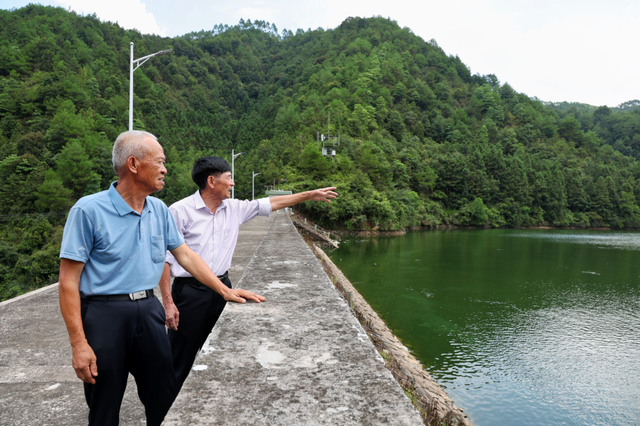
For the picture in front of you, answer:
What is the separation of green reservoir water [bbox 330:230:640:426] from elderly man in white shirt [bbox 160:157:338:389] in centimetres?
806

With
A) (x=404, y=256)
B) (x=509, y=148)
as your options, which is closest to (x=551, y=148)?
(x=509, y=148)

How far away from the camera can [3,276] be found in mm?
29062

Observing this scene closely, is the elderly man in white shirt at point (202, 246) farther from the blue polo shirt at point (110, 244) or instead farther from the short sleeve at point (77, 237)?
the short sleeve at point (77, 237)

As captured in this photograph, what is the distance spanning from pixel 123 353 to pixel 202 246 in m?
1.10

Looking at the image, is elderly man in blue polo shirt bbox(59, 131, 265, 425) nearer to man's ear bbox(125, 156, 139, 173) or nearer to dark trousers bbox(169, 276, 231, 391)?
man's ear bbox(125, 156, 139, 173)

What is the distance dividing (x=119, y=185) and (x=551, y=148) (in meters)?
115

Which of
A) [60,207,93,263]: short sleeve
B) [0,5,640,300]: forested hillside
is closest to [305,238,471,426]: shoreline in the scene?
[60,207,93,263]: short sleeve

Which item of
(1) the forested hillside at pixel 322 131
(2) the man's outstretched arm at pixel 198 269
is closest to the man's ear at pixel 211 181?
(2) the man's outstretched arm at pixel 198 269

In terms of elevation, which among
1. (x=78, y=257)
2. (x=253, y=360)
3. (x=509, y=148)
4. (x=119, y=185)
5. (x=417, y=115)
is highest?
(x=417, y=115)

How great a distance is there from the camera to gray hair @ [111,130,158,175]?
205 cm

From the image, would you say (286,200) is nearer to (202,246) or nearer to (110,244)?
(202,246)

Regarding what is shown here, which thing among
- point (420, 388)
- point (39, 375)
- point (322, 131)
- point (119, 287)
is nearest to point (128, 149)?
point (119, 287)

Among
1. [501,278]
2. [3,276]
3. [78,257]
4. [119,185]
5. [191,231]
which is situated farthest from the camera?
[3,276]

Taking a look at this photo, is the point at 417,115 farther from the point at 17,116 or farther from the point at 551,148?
the point at 17,116
